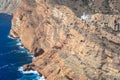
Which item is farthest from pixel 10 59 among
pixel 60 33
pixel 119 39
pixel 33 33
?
pixel 119 39

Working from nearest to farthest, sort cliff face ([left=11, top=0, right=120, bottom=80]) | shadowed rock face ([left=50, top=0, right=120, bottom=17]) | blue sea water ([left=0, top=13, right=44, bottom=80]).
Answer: cliff face ([left=11, top=0, right=120, bottom=80])
shadowed rock face ([left=50, top=0, right=120, bottom=17])
blue sea water ([left=0, top=13, right=44, bottom=80])

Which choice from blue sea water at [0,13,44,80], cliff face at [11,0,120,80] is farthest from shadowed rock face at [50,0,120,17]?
blue sea water at [0,13,44,80]

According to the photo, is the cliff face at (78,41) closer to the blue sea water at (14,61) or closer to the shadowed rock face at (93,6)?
the shadowed rock face at (93,6)

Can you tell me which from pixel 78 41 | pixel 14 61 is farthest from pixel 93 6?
pixel 14 61

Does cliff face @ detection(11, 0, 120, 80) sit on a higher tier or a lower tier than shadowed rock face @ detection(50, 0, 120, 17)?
lower

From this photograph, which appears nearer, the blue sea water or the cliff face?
the cliff face

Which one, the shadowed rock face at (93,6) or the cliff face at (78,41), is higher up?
the shadowed rock face at (93,6)

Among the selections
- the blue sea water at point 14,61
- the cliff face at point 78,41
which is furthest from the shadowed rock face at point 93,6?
the blue sea water at point 14,61

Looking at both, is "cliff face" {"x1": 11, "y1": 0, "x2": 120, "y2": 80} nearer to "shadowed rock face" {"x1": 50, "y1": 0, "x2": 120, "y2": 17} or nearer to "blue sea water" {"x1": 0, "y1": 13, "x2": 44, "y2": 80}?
"shadowed rock face" {"x1": 50, "y1": 0, "x2": 120, "y2": 17}

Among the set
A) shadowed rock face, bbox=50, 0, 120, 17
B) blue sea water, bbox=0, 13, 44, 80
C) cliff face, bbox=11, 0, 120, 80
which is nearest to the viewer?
cliff face, bbox=11, 0, 120, 80
